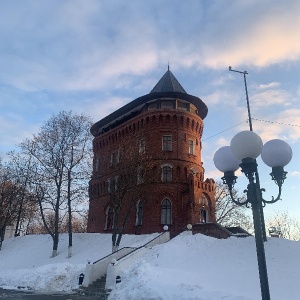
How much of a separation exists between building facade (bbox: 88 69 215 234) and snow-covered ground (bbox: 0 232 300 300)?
12.5ft

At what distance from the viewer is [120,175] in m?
27.4

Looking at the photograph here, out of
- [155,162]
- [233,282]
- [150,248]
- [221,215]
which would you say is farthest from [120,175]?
[221,215]

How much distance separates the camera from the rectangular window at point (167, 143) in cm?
3188

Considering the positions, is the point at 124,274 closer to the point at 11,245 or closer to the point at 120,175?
the point at 120,175

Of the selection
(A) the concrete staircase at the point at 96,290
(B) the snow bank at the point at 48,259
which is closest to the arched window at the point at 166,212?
(B) the snow bank at the point at 48,259

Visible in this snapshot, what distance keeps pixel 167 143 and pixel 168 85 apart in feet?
24.1

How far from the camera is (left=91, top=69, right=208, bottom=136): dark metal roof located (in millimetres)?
33250

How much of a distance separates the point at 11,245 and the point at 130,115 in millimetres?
21618

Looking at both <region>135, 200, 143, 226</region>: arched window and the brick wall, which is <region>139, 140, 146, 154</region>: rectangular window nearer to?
the brick wall

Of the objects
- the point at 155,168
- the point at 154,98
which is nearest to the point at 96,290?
the point at 155,168

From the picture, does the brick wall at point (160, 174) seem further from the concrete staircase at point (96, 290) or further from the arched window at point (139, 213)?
the concrete staircase at point (96, 290)

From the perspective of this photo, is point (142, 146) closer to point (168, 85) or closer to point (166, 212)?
point (166, 212)

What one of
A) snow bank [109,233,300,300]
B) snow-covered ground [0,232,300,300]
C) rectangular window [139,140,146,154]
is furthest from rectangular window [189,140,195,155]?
snow bank [109,233,300,300]

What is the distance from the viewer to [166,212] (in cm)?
2992
